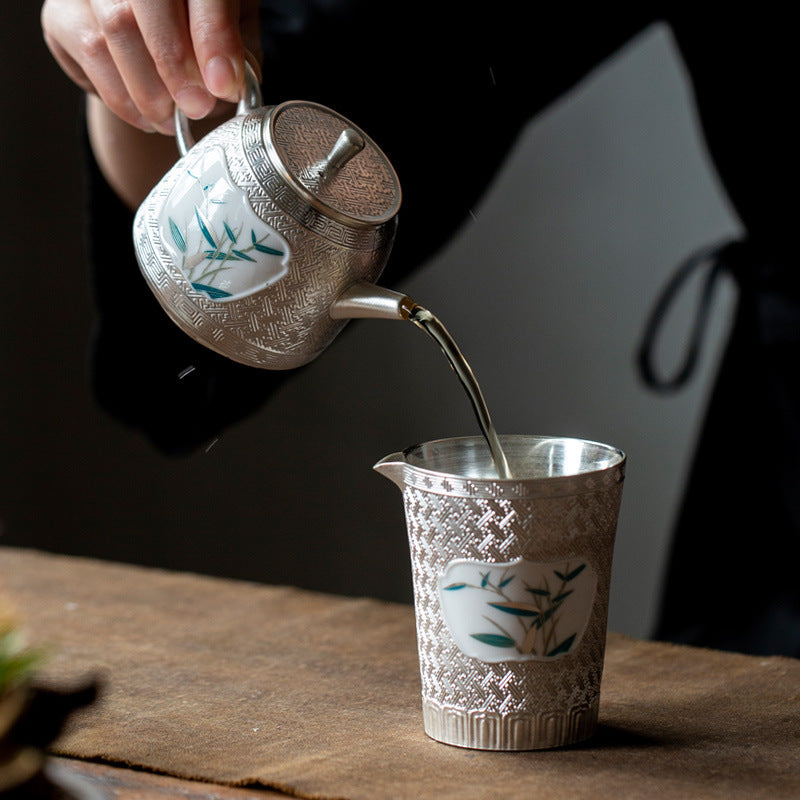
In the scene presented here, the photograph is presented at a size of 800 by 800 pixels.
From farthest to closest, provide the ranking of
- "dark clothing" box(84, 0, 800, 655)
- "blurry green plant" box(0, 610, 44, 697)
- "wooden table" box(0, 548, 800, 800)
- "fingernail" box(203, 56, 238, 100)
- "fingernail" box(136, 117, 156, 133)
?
"dark clothing" box(84, 0, 800, 655) → "fingernail" box(136, 117, 156, 133) → "fingernail" box(203, 56, 238, 100) → "wooden table" box(0, 548, 800, 800) → "blurry green plant" box(0, 610, 44, 697)

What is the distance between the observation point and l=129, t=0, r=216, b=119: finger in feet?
2.59

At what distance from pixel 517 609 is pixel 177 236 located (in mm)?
301

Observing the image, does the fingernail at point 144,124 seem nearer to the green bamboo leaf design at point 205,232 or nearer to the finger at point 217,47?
the finger at point 217,47

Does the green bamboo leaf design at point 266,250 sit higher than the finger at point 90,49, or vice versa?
the finger at point 90,49

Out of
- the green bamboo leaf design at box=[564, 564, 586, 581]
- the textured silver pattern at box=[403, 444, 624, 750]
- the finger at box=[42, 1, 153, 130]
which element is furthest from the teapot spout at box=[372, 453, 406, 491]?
the finger at box=[42, 1, 153, 130]

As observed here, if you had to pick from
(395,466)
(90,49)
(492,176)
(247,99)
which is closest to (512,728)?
(395,466)

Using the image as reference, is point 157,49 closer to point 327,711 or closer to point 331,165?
point 331,165

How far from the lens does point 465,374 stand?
0.68m

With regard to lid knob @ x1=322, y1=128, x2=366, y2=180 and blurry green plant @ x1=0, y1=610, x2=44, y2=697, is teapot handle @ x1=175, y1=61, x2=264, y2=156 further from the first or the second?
blurry green plant @ x1=0, y1=610, x2=44, y2=697

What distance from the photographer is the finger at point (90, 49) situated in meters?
0.86

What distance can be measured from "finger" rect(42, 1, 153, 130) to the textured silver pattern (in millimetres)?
397

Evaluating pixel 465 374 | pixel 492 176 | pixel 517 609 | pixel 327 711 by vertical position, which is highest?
pixel 492 176

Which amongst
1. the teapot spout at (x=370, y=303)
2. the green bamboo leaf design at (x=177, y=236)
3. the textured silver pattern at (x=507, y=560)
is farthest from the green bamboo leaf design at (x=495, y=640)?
the green bamboo leaf design at (x=177, y=236)

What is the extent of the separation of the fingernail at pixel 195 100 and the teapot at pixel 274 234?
0.29 ft
